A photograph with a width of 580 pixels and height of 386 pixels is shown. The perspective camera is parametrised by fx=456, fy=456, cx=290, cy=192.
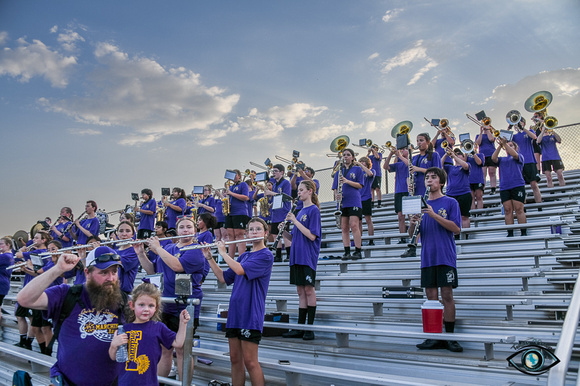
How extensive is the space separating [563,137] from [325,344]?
9.51 metres

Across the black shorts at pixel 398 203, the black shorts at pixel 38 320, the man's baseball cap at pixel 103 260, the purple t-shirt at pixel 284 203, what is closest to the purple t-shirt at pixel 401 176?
the black shorts at pixel 398 203

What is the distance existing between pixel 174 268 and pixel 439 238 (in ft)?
8.11

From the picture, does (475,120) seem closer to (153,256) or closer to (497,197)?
(497,197)

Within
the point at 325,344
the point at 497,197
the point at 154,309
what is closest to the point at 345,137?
the point at 497,197

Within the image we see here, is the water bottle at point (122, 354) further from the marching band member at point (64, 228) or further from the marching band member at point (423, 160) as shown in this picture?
the marching band member at point (64, 228)

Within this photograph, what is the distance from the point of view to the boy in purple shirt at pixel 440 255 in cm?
407

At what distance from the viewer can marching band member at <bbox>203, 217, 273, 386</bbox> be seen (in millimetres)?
3574

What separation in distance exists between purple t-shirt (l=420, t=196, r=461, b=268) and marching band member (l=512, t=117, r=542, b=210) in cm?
483

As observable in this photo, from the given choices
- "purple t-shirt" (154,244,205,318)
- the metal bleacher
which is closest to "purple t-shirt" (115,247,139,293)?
"purple t-shirt" (154,244,205,318)

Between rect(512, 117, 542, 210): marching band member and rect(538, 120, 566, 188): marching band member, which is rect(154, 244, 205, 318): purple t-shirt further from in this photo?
rect(538, 120, 566, 188): marching band member

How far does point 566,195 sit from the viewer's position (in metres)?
8.34

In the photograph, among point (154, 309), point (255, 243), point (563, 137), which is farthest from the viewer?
point (563, 137)

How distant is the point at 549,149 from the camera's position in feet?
31.9

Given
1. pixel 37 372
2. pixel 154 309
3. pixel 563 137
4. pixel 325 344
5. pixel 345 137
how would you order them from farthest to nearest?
pixel 563 137, pixel 345 137, pixel 37 372, pixel 325 344, pixel 154 309
